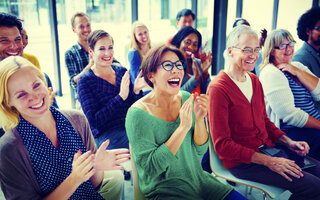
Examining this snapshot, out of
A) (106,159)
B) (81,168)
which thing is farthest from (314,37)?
(81,168)

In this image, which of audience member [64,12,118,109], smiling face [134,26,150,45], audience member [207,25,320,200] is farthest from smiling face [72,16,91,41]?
audience member [207,25,320,200]

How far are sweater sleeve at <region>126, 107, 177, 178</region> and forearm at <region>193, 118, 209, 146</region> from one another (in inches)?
7.9

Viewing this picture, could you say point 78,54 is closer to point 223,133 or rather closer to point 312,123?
point 223,133

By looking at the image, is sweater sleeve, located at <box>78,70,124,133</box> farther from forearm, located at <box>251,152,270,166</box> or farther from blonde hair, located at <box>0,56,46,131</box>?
forearm, located at <box>251,152,270,166</box>

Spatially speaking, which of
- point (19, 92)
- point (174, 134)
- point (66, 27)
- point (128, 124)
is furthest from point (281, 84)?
point (66, 27)

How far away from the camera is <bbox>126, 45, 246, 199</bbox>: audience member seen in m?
1.31

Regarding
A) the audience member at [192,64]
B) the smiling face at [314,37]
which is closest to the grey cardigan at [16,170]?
the audience member at [192,64]

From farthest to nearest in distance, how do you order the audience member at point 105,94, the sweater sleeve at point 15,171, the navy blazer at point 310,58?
the navy blazer at point 310,58 < the audience member at point 105,94 < the sweater sleeve at point 15,171

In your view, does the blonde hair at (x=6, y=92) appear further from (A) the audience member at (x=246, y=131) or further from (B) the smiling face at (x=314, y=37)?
(B) the smiling face at (x=314, y=37)

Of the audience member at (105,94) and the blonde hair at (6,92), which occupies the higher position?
the blonde hair at (6,92)

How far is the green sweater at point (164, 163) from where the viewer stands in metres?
1.31

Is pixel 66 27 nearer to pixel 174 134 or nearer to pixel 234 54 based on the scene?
pixel 234 54

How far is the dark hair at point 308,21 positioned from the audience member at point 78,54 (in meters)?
2.11

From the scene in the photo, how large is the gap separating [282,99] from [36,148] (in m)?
1.74
